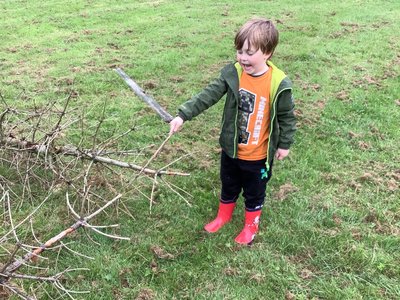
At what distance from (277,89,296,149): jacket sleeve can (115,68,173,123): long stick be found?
1.80 m

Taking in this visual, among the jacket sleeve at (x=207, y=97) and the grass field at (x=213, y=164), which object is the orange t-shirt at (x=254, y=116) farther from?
the grass field at (x=213, y=164)

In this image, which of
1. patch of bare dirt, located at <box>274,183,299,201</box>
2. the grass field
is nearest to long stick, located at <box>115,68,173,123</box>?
the grass field

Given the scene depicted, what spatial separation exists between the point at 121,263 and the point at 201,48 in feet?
16.0

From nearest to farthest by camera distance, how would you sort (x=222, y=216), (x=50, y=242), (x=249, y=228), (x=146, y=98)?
(x=50, y=242), (x=249, y=228), (x=222, y=216), (x=146, y=98)

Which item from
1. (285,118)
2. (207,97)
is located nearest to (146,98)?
(207,97)

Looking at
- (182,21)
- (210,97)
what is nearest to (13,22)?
(182,21)

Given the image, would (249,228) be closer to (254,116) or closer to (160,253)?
(160,253)

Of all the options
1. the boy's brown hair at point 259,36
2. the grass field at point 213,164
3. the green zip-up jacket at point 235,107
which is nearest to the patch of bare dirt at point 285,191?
the grass field at point 213,164

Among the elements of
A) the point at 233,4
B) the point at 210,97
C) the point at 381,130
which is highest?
the point at 210,97

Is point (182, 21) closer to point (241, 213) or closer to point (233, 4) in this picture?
point (233, 4)

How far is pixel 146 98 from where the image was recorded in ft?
17.1

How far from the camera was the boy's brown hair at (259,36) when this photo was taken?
2.46 m

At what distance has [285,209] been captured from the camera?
338cm

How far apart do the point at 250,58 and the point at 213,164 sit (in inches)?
63.8
